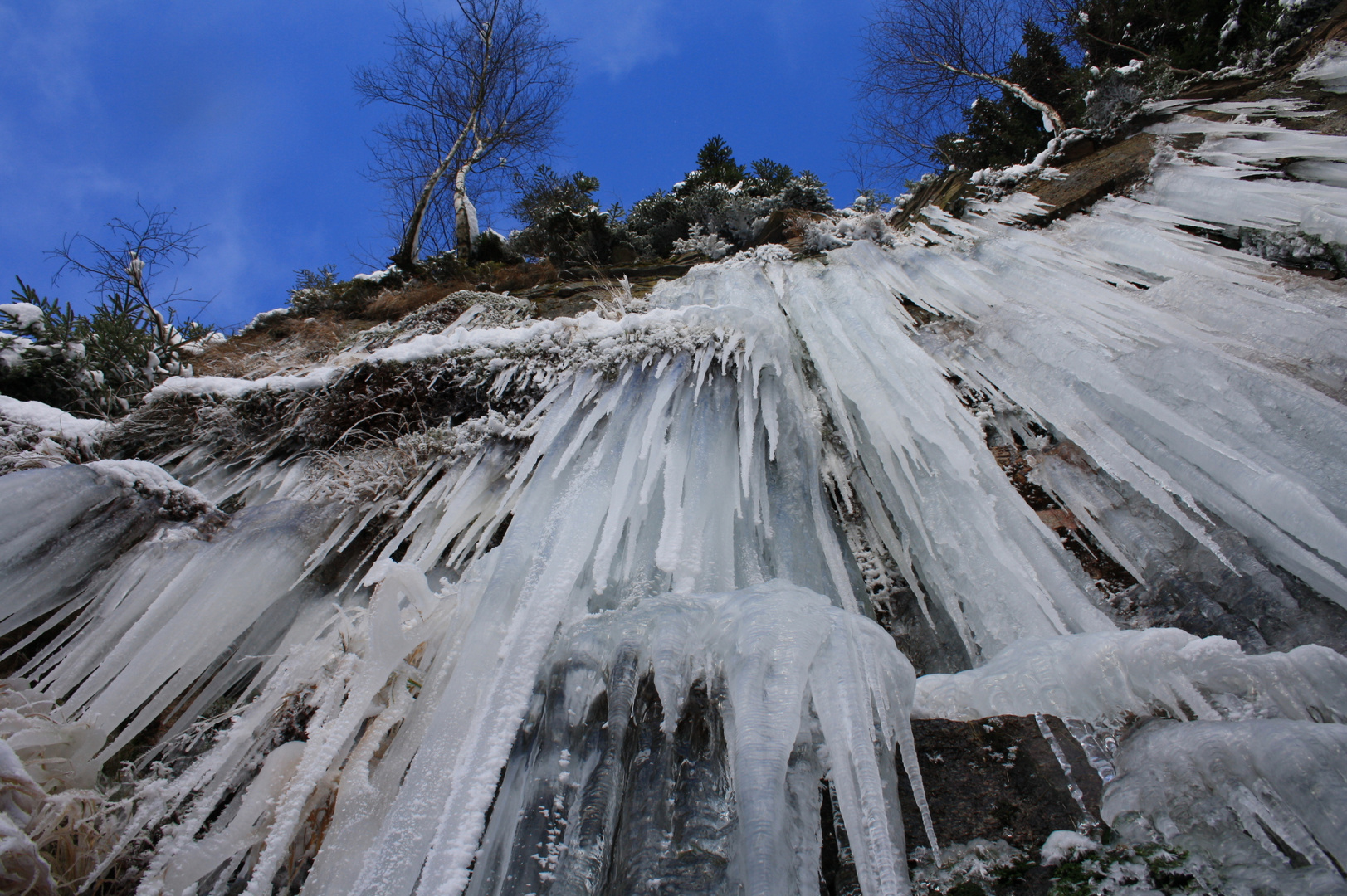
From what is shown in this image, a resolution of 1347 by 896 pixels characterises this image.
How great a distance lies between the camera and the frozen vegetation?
1323mm

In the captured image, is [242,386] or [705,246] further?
[705,246]

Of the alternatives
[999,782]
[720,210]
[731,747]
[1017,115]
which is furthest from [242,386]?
[1017,115]

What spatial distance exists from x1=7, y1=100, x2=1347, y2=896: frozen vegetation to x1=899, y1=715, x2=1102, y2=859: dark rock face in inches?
2.2

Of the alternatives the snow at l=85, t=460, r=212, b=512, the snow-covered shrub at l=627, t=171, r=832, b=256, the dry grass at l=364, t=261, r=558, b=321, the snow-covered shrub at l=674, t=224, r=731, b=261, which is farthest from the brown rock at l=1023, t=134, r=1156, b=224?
the snow at l=85, t=460, r=212, b=512

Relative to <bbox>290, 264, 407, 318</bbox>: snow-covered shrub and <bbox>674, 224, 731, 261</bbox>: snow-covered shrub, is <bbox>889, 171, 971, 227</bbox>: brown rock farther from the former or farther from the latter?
<bbox>290, 264, 407, 318</bbox>: snow-covered shrub

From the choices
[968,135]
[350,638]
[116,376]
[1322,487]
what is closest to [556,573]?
[350,638]

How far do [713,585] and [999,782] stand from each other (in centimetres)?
105

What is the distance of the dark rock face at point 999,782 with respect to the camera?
135 cm

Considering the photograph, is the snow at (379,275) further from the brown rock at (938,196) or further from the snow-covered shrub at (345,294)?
the brown rock at (938,196)

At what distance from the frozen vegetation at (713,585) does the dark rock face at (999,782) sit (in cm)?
6

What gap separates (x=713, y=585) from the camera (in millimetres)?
2176

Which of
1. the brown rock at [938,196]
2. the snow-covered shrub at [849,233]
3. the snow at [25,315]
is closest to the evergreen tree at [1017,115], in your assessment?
the brown rock at [938,196]

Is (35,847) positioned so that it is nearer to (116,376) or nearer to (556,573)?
(556,573)

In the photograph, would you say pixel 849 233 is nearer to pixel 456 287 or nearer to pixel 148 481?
pixel 456 287
